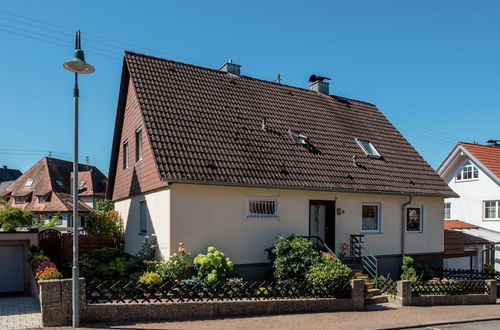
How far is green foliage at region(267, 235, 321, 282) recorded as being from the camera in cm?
1314

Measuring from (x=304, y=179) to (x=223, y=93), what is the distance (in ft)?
16.7

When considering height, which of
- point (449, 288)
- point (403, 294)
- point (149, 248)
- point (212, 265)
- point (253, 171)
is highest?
point (253, 171)

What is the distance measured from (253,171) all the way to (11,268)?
8.39 meters

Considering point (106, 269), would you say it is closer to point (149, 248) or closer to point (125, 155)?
point (149, 248)

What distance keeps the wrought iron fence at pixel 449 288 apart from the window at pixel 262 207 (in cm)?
519

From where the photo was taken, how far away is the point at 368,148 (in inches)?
764

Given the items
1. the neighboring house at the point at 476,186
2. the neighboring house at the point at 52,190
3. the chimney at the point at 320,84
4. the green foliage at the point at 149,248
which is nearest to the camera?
the green foliage at the point at 149,248

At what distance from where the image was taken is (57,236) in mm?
15922

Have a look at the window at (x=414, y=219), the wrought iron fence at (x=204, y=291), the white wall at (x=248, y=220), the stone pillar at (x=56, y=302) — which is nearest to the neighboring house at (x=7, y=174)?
the white wall at (x=248, y=220)

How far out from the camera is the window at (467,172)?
28344mm

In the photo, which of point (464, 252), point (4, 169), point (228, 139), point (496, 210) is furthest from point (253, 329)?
point (4, 169)

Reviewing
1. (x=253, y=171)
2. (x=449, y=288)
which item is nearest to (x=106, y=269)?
(x=253, y=171)

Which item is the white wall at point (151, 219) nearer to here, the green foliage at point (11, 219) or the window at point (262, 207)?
the window at point (262, 207)

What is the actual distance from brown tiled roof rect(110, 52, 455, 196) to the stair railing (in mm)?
1958
